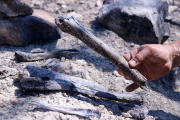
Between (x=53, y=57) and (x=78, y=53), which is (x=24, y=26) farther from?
(x=78, y=53)

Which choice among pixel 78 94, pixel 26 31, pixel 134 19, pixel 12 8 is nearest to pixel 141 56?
pixel 78 94

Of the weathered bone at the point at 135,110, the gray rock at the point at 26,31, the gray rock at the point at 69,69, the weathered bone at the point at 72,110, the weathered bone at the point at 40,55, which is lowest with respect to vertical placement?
the weathered bone at the point at 135,110

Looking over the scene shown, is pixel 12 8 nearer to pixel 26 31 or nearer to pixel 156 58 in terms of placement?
pixel 26 31

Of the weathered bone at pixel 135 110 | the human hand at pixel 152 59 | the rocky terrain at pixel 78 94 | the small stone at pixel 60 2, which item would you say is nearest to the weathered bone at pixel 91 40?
the human hand at pixel 152 59

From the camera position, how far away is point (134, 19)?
125 inches

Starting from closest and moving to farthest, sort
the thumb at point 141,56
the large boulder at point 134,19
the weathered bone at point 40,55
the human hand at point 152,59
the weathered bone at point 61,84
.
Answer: the weathered bone at point 61,84
the thumb at point 141,56
the human hand at point 152,59
the weathered bone at point 40,55
the large boulder at point 134,19

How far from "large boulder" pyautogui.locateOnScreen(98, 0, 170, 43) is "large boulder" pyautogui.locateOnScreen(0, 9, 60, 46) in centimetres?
112

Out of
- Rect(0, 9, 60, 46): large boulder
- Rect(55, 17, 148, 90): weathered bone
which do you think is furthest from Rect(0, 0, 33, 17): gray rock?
Rect(55, 17, 148, 90): weathered bone

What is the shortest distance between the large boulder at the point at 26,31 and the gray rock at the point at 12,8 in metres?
0.10

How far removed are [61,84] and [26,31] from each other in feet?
4.20

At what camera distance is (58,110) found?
162cm

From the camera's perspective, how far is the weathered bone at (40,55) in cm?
229

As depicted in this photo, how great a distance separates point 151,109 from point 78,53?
1351 mm

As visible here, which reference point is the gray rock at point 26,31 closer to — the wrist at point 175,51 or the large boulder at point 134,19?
the large boulder at point 134,19
